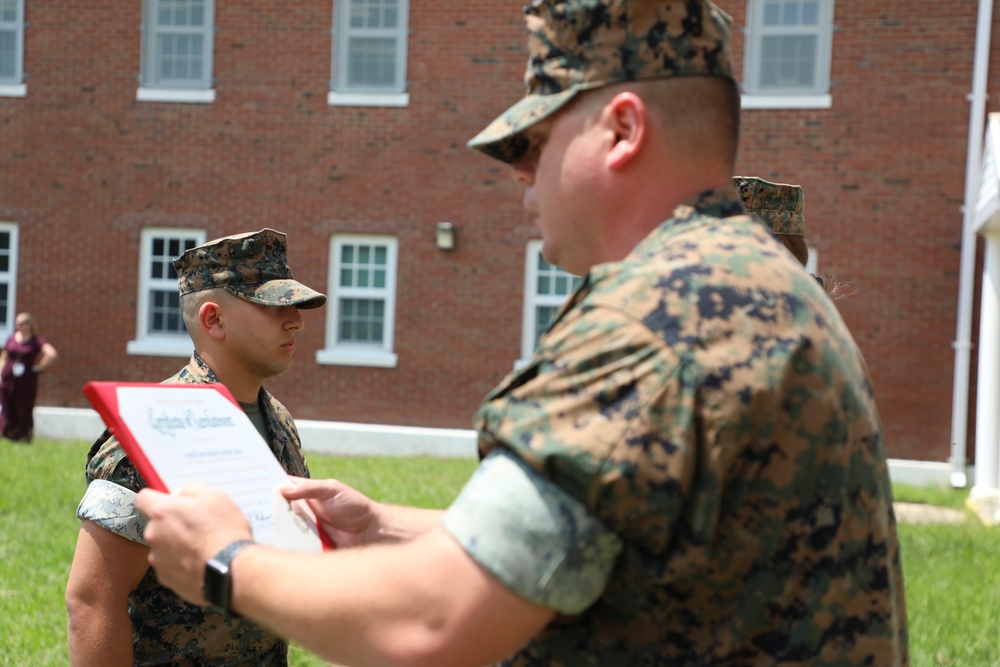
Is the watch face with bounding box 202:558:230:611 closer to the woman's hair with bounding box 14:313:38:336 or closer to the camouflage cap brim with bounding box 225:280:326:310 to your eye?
the camouflage cap brim with bounding box 225:280:326:310

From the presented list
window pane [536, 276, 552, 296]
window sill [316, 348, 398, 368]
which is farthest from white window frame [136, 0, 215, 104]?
window pane [536, 276, 552, 296]

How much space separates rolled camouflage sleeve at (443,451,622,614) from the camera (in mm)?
1408

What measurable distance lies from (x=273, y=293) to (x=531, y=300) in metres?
12.9

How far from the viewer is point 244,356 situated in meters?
3.66

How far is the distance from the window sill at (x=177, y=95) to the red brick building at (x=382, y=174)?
0.03 m

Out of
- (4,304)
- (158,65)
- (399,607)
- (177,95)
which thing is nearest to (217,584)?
(399,607)

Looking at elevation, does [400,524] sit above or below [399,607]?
below

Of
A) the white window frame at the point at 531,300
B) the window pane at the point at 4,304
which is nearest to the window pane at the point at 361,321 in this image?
the white window frame at the point at 531,300

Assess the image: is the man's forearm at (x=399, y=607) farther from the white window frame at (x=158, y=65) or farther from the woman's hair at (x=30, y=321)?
the white window frame at (x=158, y=65)

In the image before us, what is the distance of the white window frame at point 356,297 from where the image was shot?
55.7 feet

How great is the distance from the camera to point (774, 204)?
3850 millimetres

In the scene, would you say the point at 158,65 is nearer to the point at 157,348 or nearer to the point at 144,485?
the point at 157,348

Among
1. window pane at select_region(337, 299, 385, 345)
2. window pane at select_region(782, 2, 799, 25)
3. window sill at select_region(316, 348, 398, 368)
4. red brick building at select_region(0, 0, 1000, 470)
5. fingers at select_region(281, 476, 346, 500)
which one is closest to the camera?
fingers at select_region(281, 476, 346, 500)

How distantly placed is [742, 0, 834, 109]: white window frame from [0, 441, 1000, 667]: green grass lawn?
562cm
